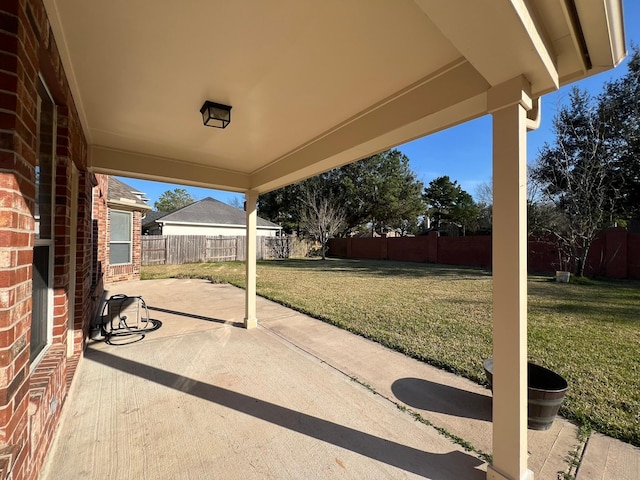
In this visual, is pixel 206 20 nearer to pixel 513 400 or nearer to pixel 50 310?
pixel 50 310

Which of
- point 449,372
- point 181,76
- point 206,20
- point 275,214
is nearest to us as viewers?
point 206,20

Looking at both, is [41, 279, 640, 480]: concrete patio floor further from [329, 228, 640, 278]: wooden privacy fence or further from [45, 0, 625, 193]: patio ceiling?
[329, 228, 640, 278]: wooden privacy fence

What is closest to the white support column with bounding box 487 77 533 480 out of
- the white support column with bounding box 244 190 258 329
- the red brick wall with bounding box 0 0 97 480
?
the red brick wall with bounding box 0 0 97 480

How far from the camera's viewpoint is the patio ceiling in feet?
5.24

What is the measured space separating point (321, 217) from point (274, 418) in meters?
21.4

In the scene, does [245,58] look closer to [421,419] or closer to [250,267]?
[421,419]

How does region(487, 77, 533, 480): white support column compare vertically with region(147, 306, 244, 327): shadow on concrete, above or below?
above

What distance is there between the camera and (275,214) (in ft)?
97.8

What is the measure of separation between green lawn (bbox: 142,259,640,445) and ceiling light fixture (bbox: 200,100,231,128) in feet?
12.1

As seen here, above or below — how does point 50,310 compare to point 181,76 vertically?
below

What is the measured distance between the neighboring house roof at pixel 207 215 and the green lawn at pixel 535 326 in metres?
12.6

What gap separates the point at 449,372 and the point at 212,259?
58.2 feet

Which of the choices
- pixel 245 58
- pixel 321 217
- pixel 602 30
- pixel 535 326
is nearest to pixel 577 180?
pixel 535 326

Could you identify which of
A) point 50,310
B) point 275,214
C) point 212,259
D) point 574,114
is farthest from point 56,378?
point 275,214
